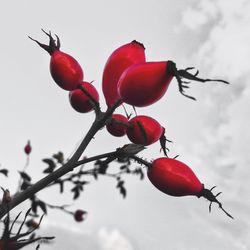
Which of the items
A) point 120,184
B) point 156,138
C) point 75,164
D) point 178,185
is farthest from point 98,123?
point 120,184

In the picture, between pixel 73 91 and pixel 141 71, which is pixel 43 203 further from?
pixel 141 71

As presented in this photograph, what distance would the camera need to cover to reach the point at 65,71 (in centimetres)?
165

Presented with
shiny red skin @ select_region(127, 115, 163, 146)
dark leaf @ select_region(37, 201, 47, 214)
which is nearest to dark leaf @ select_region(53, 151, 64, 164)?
dark leaf @ select_region(37, 201, 47, 214)

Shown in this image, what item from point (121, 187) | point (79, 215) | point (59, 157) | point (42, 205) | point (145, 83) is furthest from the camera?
point (121, 187)

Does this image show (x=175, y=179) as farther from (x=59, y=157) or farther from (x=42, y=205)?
(x=59, y=157)

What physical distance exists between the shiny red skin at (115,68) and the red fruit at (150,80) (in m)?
0.21

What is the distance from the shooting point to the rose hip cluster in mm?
1373

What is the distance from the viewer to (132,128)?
5.18 feet

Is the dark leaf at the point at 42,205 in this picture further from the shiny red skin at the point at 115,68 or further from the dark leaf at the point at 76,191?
the shiny red skin at the point at 115,68

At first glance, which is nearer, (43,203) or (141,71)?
(141,71)

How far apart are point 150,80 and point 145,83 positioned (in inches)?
0.9

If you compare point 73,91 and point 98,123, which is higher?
point 73,91

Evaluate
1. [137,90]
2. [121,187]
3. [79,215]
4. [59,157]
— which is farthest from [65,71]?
[121,187]

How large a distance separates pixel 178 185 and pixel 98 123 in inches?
17.4
